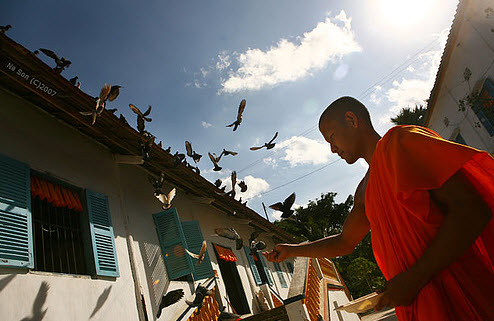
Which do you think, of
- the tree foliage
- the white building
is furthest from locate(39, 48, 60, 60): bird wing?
the tree foliage

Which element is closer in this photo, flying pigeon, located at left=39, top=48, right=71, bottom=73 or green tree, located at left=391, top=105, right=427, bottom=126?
flying pigeon, located at left=39, top=48, right=71, bottom=73

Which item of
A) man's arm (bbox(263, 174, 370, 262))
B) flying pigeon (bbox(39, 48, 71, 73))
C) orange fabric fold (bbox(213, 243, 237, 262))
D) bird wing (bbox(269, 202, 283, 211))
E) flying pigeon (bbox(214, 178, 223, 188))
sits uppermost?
flying pigeon (bbox(39, 48, 71, 73))

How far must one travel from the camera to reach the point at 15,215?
3.72m

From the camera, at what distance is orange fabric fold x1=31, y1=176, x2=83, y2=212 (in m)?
4.29

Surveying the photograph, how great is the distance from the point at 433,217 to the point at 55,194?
4867mm

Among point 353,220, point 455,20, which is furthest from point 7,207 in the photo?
point 455,20

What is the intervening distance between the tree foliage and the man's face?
10947 millimetres

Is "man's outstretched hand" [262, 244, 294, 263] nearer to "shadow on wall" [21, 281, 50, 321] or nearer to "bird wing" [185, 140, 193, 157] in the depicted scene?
"shadow on wall" [21, 281, 50, 321]

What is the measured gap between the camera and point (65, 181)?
477cm

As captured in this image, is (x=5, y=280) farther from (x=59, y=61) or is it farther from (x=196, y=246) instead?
(x=196, y=246)

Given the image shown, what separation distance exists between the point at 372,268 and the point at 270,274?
39.4 feet

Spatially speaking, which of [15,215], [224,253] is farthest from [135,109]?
[224,253]

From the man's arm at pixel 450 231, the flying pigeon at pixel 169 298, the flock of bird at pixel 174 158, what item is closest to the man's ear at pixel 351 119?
the man's arm at pixel 450 231

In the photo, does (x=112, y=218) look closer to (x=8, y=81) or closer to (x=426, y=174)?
(x=8, y=81)
